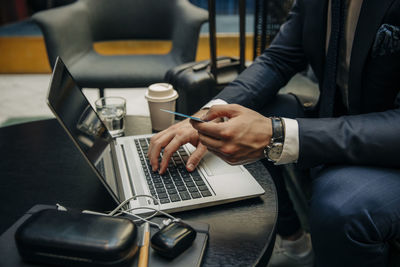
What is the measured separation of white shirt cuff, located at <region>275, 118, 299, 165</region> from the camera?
76cm

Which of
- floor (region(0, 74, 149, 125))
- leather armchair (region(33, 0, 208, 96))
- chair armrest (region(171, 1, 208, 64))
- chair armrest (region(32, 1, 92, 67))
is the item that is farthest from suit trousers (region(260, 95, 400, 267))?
floor (region(0, 74, 149, 125))

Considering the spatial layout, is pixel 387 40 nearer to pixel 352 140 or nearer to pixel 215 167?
pixel 352 140

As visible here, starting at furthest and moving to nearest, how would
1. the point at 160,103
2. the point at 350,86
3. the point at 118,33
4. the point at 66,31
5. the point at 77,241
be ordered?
the point at 118,33
the point at 66,31
the point at 160,103
the point at 350,86
the point at 77,241

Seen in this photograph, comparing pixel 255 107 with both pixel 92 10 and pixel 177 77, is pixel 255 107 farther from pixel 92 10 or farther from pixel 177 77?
pixel 92 10

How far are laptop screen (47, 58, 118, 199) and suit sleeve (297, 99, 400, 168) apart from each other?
0.42 meters

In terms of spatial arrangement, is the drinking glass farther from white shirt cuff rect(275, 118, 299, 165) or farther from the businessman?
white shirt cuff rect(275, 118, 299, 165)

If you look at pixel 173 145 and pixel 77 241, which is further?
pixel 173 145

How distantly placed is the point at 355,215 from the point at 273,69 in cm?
61

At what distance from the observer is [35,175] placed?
0.82m

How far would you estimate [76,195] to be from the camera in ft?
2.47

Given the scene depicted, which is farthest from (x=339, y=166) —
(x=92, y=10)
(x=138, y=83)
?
(x=92, y=10)

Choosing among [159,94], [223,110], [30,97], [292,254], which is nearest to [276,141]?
[223,110]

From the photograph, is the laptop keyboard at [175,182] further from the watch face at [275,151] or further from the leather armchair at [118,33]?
the leather armchair at [118,33]

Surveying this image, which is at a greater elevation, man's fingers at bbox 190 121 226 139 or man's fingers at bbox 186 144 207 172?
man's fingers at bbox 190 121 226 139
